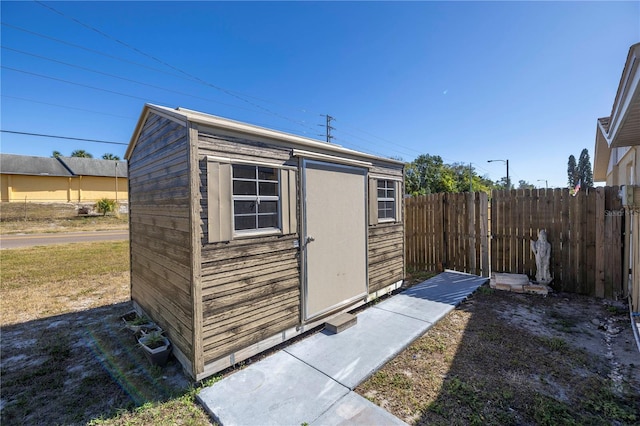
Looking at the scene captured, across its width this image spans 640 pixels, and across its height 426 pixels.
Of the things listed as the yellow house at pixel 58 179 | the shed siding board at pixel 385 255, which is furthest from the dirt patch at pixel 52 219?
the shed siding board at pixel 385 255

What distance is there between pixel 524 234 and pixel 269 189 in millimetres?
5737

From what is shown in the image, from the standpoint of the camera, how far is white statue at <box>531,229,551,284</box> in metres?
5.28

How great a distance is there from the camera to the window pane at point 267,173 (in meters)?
3.33

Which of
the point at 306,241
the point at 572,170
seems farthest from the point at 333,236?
the point at 572,170

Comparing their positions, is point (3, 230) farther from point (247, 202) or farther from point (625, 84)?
point (625, 84)

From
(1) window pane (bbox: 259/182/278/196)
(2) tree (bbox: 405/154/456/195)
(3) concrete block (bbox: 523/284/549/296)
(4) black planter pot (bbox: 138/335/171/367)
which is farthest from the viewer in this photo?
(2) tree (bbox: 405/154/456/195)

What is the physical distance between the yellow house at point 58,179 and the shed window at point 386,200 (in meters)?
34.0

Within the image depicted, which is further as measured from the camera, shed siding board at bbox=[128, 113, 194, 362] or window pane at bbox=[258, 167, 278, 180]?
window pane at bbox=[258, 167, 278, 180]

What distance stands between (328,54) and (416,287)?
9.19 m

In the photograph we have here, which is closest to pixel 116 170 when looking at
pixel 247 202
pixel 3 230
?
pixel 3 230

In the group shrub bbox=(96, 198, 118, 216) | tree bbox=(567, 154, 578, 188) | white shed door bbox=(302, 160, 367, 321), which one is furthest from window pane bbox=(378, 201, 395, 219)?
tree bbox=(567, 154, 578, 188)

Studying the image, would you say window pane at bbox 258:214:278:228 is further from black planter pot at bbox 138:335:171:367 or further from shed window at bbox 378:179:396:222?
shed window at bbox 378:179:396:222

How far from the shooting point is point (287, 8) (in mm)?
7586

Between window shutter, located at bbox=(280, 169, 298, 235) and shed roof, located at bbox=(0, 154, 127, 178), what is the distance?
1540 inches
